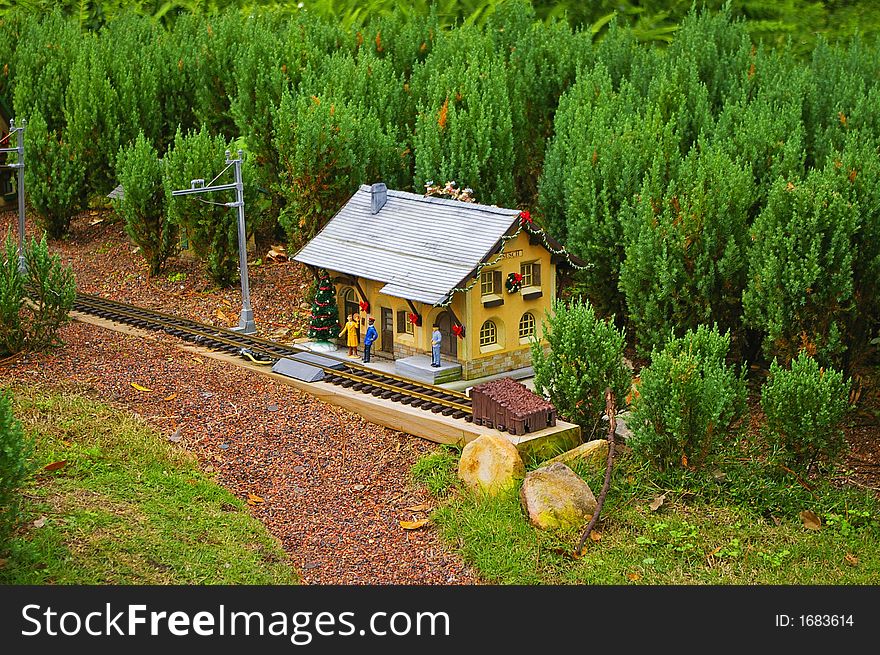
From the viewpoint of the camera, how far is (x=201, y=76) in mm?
29312

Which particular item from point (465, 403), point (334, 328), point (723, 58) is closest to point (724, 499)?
point (465, 403)

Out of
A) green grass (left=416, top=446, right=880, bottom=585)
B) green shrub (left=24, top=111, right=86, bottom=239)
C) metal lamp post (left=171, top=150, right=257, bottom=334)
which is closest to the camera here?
green grass (left=416, top=446, right=880, bottom=585)

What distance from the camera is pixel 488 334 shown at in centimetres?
1809

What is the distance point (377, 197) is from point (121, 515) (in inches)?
283

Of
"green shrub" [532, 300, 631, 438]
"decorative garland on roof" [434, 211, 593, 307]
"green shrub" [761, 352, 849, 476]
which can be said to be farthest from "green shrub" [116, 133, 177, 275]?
"green shrub" [761, 352, 849, 476]

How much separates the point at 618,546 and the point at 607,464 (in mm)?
1358

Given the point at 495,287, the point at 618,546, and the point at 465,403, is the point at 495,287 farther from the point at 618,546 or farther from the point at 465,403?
the point at 618,546

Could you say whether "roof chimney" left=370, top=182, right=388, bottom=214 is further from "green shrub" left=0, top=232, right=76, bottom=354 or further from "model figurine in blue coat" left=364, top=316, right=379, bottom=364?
"green shrub" left=0, top=232, right=76, bottom=354

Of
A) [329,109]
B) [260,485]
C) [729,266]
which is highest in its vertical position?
[329,109]

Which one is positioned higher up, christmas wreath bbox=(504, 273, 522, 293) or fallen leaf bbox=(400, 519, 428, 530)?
christmas wreath bbox=(504, 273, 522, 293)

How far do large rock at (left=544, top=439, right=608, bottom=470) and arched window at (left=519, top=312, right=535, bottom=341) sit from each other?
2874mm

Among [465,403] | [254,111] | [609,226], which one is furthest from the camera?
[254,111]

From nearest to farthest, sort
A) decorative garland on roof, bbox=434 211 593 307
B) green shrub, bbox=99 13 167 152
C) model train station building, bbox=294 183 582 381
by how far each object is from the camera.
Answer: decorative garland on roof, bbox=434 211 593 307 < model train station building, bbox=294 183 582 381 < green shrub, bbox=99 13 167 152

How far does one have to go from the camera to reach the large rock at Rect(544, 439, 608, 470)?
51.8ft
